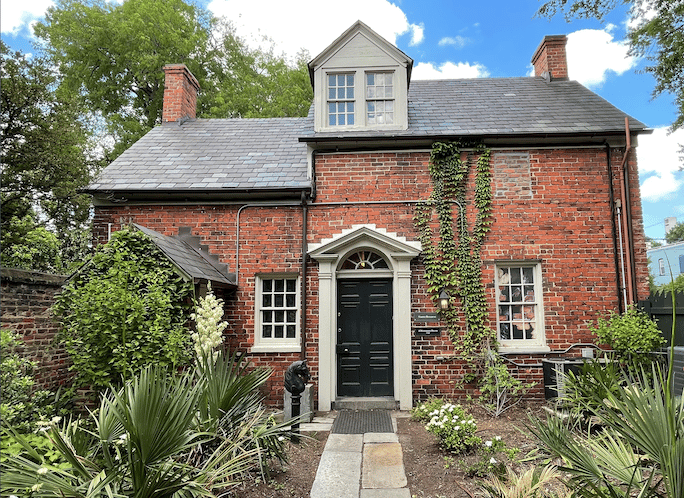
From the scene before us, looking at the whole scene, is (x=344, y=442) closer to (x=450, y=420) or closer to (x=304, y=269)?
(x=450, y=420)

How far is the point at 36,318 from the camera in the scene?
543cm

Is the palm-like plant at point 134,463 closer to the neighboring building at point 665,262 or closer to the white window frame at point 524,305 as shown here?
the white window frame at point 524,305

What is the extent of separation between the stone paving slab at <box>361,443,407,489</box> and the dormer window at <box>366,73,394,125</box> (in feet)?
20.6

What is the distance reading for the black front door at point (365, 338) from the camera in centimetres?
841

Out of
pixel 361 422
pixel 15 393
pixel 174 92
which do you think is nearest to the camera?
pixel 15 393

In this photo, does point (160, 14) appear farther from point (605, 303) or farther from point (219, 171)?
point (605, 303)

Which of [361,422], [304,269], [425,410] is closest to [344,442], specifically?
[361,422]

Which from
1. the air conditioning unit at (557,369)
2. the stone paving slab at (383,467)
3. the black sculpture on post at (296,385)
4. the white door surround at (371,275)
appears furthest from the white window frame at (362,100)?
the stone paving slab at (383,467)

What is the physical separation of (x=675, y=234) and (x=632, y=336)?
4876 cm

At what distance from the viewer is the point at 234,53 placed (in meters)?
21.0

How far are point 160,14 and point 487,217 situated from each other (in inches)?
681

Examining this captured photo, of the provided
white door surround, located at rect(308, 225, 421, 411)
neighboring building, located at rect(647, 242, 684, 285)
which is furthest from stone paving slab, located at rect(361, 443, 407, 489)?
neighboring building, located at rect(647, 242, 684, 285)

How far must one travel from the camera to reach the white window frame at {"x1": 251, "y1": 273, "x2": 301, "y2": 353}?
8.44 meters

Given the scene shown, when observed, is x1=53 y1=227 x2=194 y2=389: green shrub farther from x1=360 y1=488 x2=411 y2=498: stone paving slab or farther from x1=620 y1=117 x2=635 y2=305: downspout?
x1=620 y1=117 x2=635 y2=305: downspout
